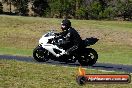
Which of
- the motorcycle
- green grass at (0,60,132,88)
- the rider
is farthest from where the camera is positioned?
the motorcycle

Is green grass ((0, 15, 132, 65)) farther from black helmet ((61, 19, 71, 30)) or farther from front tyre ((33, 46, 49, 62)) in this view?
black helmet ((61, 19, 71, 30))

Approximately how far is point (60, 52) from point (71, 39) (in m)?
0.83

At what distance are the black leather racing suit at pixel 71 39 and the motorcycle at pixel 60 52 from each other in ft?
0.57

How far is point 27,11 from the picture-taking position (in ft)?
268

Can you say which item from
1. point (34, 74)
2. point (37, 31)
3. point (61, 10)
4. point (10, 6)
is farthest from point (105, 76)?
point (10, 6)

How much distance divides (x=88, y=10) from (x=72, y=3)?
11.2 ft

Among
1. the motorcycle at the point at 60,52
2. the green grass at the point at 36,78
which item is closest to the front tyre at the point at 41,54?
the motorcycle at the point at 60,52

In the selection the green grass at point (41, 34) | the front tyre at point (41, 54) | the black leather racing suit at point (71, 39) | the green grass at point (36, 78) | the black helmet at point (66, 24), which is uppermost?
the black helmet at point (66, 24)

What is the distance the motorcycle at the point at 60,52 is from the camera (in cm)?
1881

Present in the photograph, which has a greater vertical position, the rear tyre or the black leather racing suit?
the black leather racing suit

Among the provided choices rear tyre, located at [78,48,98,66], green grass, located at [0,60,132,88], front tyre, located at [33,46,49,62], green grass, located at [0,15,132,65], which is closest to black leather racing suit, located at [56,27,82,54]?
rear tyre, located at [78,48,98,66]

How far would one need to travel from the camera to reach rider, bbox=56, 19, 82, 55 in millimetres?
18484

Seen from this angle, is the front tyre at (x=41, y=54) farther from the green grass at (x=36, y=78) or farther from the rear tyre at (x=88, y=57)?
the green grass at (x=36, y=78)

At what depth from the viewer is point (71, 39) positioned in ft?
61.4
